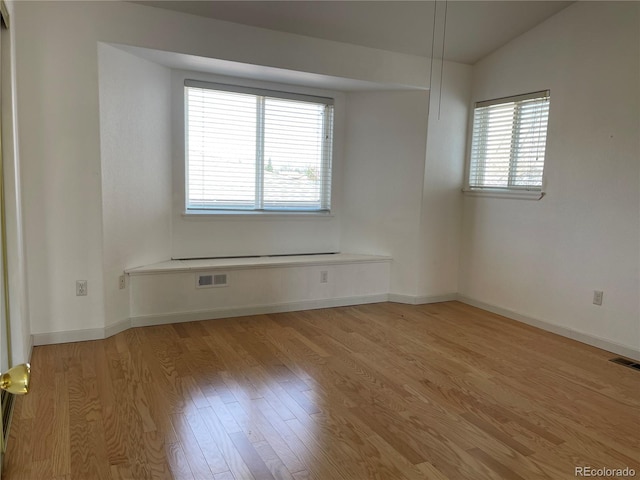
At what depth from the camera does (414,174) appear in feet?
14.5

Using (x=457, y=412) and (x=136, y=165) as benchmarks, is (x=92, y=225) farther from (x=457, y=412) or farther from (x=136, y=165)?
(x=457, y=412)

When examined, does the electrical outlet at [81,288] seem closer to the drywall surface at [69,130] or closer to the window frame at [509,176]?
the drywall surface at [69,130]

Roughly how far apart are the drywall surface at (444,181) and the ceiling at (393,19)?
0.38 m

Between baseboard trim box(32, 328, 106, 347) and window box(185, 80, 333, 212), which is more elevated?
window box(185, 80, 333, 212)

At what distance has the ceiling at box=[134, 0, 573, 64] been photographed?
3330 millimetres

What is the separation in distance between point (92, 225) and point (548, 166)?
366 cm

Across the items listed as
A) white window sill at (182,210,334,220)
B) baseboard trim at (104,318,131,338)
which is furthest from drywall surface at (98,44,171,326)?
white window sill at (182,210,334,220)

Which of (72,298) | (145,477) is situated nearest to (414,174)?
(72,298)

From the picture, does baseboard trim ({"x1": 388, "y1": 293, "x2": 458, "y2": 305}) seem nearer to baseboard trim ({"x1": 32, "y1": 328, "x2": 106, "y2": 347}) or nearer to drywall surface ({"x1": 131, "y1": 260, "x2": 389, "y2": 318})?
drywall surface ({"x1": 131, "y1": 260, "x2": 389, "y2": 318})

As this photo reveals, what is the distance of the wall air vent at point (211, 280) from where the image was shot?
3.82m

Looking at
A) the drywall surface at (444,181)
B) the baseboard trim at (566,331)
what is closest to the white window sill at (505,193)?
the drywall surface at (444,181)

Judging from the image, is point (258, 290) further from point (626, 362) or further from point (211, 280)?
point (626, 362)

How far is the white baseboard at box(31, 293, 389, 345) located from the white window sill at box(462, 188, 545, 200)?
136cm

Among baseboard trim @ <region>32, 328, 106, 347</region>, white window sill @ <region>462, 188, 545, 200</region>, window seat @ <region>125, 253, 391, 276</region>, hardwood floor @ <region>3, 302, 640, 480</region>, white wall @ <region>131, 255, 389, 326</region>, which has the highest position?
white window sill @ <region>462, 188, 545, 200</region>
